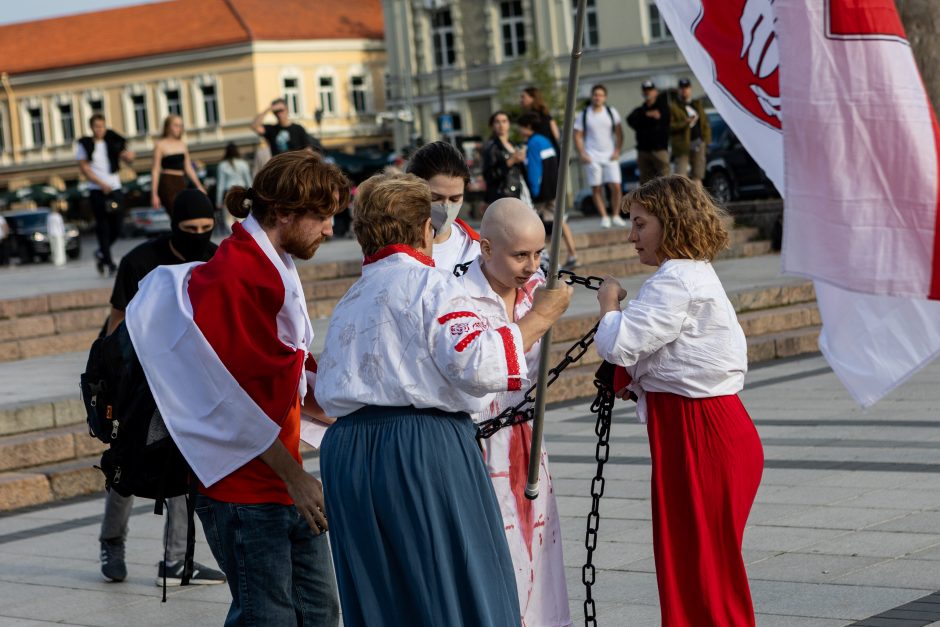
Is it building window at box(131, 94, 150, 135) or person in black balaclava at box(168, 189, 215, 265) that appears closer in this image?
person in black balaclava at box(168, 189, 215, 265)

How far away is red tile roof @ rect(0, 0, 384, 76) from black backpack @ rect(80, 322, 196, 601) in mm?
73981

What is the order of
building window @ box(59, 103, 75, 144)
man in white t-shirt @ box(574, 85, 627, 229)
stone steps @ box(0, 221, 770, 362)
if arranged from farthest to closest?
building window @ box(59, 103, 75, 144) → man in white t-shirt @ box(574, 85, 627, 229) → stone steps @ box(0, 221, 770, 362)

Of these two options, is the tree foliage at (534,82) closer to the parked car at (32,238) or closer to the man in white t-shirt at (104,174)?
the parked car at (32,238)

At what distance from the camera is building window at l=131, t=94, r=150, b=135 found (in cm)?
8150

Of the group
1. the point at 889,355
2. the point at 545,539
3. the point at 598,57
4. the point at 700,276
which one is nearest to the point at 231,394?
the point at 545,539

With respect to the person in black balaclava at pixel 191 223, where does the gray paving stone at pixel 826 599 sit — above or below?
below

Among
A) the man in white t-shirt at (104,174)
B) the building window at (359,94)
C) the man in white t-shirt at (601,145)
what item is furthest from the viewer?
the building window at (359,94)

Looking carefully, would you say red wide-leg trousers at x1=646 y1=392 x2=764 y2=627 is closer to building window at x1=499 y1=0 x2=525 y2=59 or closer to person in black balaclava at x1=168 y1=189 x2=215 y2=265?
person in black balaclava at x1=168 y1=189 x2=215 y2=265

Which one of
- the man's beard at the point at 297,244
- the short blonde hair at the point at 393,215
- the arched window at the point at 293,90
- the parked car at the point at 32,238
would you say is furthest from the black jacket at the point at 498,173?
the arched window at the point at 293,90

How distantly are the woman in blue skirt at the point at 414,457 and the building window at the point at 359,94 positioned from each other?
252ft

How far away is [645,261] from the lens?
5.09 metres

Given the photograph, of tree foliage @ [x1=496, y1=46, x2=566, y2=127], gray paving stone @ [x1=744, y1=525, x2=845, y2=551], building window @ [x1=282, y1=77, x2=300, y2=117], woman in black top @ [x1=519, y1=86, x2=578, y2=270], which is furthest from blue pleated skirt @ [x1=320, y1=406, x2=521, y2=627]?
building window @ [x1=282, y1=77, x2=300, y2=117]

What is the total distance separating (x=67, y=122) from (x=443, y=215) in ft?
268

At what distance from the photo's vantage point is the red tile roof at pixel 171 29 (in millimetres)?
79000
